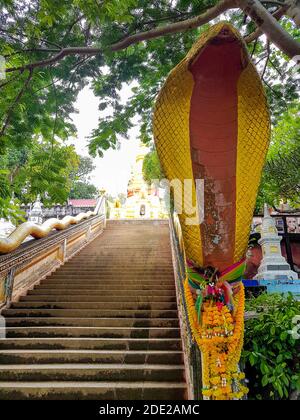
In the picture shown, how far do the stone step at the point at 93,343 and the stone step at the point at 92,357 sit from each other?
4.6 inches

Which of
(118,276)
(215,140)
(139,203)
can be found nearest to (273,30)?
(215,140)

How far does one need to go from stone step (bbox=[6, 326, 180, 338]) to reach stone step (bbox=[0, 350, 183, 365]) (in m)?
0.37

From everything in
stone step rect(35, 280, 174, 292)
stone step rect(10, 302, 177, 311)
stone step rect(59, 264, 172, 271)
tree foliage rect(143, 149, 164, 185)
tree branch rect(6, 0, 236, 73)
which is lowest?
stone step rect(10, 302, 177, 311)

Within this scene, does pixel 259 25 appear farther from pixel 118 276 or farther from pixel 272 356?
pixel 118 276

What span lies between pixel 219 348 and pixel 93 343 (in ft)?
7.62

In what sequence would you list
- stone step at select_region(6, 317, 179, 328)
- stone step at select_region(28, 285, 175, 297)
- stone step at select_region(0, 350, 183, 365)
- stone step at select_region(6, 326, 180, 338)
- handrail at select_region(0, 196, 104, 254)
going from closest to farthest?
1. stone step at select_region(0, 350, 183, 365)
2. stone step at select_region(6, 326, 180, 338)
3. stone step at select_region(6, 317, 179, 328)
4. handrail at select_region(0, 196, 104, 254)
5. stone step at select_region(28, 285, 175, 297)

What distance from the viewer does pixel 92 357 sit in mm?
3574

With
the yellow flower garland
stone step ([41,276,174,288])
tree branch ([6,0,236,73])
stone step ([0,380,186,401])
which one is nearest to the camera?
the yellow flower garland

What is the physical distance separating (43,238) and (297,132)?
818 cm

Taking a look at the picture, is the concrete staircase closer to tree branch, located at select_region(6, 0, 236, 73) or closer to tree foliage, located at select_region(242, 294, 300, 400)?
tree foliage, located at select_region(242, 294, 300, 400)

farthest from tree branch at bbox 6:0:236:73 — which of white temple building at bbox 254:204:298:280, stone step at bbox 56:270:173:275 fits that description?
Answer: white temple building at bbox 254:204:298:280

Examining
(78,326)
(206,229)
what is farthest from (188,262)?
(78,326)

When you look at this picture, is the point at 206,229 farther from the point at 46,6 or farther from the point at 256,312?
the point at 46,6

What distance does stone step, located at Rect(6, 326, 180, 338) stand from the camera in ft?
13.2
